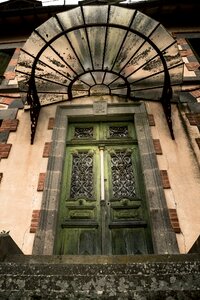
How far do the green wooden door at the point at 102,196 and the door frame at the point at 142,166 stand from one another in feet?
0.71

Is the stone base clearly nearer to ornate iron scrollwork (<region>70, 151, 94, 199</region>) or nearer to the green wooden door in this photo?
the green wooden door

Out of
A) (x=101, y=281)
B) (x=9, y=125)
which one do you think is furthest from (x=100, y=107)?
(x=101, y=281)

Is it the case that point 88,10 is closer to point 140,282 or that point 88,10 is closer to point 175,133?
point 175,133

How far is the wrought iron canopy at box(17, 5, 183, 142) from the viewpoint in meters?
4.75

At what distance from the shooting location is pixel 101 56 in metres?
5.13

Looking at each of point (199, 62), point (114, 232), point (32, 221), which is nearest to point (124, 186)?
point (114, 232)

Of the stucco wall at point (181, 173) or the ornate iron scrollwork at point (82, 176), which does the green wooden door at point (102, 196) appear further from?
the stucco wall at point (181, 173)

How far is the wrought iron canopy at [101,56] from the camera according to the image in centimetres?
475

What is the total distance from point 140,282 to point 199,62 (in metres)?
6.48

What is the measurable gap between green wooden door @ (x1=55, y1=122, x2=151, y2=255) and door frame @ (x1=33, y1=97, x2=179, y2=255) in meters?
0.22

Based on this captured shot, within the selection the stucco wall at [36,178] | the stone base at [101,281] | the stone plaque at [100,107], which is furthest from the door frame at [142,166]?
the stone base at [101,281]

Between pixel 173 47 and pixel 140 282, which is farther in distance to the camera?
pixel 173 47

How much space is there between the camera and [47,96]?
570 cm

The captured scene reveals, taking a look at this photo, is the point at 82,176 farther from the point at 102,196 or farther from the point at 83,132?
the point at 83,132
